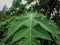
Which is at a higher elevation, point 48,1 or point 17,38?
point 48,1

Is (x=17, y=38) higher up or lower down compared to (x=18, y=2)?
lower down

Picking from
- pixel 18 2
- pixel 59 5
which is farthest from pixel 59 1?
pixel 18 2

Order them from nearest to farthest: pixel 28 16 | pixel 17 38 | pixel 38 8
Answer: pixel 17 38
pixel 28 16
pixel 38 8

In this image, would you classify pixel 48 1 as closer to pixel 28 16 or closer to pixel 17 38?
pixel 28 16

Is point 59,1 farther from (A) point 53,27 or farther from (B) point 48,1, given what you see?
(A) point 53,27

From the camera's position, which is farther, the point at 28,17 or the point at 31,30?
the point at 28,17

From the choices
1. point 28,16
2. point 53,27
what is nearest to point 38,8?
point 28,16

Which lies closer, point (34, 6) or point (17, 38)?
point (17, 38)

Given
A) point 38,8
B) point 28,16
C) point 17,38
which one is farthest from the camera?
point 38,8

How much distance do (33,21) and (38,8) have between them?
9.5 inches

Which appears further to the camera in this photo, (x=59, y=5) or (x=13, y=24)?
Answer: (x=59, y=5)

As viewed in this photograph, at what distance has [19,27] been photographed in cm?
54

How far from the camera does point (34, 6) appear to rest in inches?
32.2

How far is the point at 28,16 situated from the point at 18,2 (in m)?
0.25
